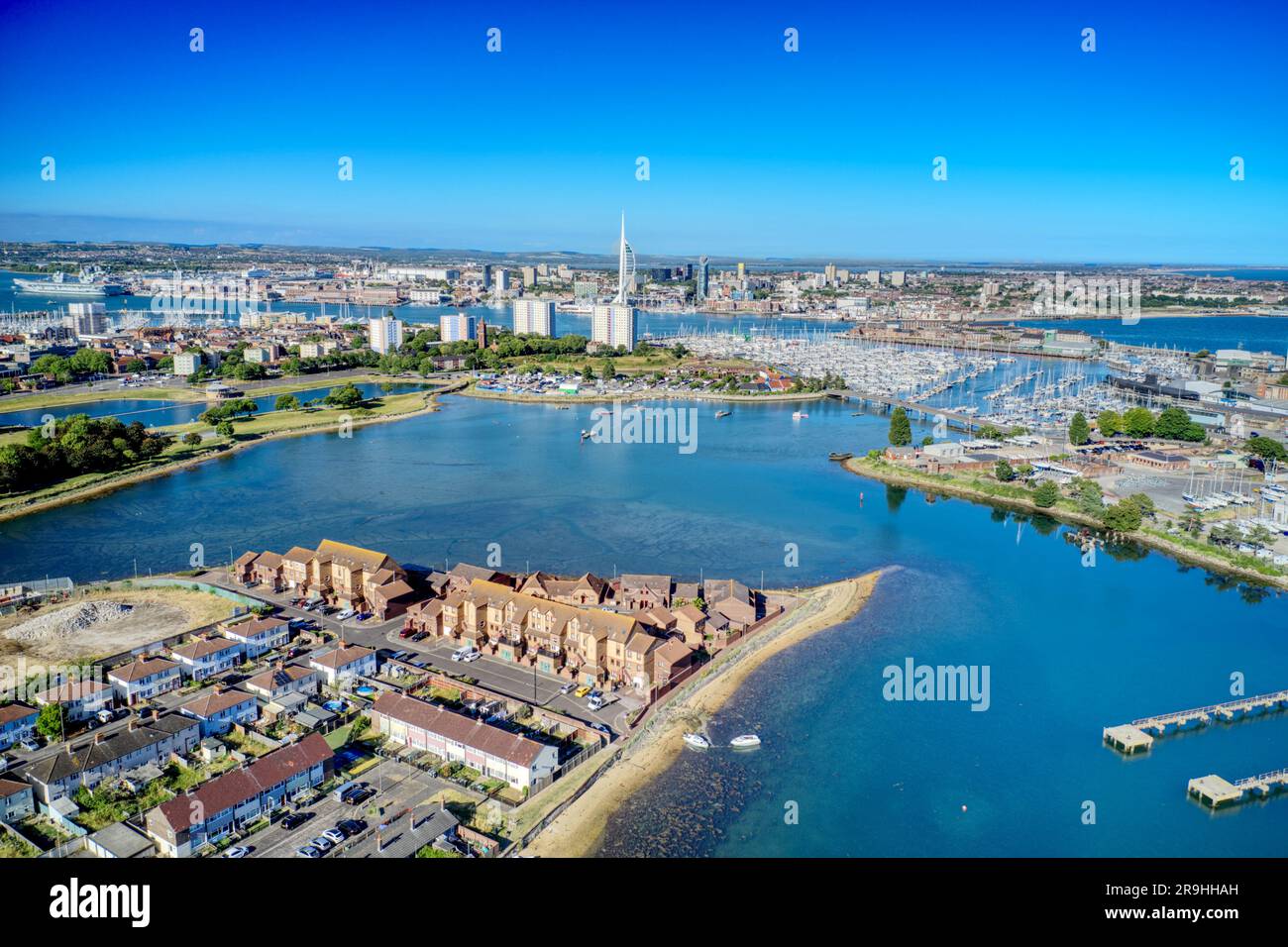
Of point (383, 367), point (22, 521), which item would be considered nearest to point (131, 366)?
point (383, 367)

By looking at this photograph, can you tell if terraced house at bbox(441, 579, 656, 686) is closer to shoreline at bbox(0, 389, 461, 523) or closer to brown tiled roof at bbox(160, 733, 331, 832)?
brown tiled roof at bbox(160, 733, 331, 832)

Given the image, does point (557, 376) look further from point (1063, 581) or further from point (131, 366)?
point (1063, 581)

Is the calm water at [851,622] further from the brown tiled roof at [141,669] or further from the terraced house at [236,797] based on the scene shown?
the brown tiled roof at [141,669]

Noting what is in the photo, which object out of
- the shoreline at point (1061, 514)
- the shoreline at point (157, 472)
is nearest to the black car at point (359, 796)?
the shoreline at point (157, 472)

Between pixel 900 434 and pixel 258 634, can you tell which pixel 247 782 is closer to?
pixel 258 634

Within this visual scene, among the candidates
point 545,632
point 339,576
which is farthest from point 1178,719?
point 339,576
